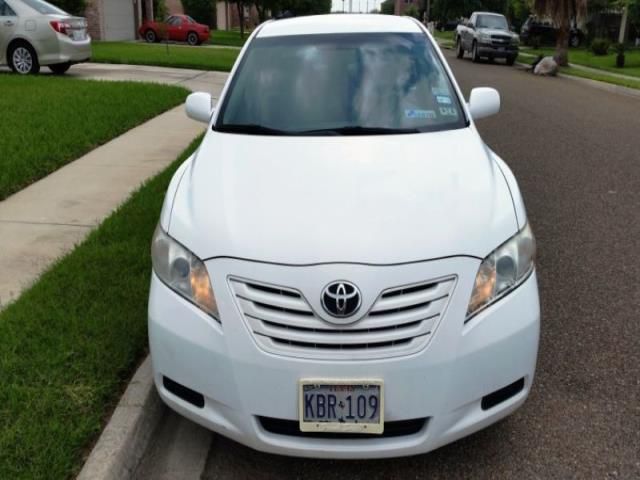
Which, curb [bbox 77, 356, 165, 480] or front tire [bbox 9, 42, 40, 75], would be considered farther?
front tire [bbox 9, 42, 40, 75]

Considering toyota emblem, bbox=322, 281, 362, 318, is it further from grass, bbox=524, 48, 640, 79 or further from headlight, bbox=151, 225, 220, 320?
grass, bbox=524, 48, 640, 79

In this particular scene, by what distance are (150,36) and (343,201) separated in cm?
3470

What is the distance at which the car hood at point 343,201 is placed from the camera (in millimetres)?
2600

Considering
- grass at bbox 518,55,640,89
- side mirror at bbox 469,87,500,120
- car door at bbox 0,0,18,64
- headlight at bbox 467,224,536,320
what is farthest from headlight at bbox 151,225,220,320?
grass at bbox 518,55,640,89

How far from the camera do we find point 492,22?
1109 inches

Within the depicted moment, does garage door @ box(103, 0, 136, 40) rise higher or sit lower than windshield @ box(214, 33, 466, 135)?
lower

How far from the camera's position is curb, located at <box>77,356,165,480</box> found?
8.87 ft

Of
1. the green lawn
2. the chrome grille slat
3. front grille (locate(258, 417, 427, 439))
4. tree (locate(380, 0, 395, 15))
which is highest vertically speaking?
the chrome grille slat

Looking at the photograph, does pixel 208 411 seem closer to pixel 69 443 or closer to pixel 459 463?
pixel 69 443

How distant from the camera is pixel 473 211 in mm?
2824

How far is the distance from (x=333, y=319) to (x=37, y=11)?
1332 centimetres

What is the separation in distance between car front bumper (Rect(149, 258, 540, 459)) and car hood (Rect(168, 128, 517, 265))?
89 mm

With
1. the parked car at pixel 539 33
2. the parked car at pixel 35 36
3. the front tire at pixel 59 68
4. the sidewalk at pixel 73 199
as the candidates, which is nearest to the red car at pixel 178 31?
the parked car at pixel 539 33

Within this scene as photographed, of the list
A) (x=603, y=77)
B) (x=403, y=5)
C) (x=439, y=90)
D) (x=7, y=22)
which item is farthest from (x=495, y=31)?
(x=403, y=5)
